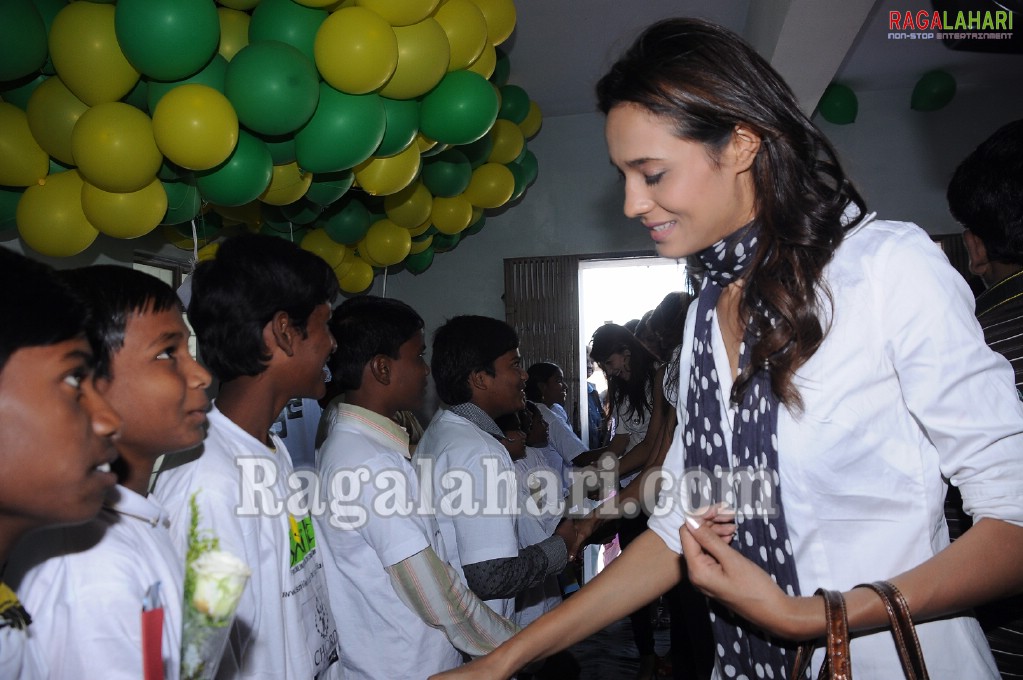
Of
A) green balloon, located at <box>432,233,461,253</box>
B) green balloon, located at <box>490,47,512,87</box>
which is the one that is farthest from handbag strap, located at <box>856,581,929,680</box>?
green balloon, located at <box>432,233,461,253</box>

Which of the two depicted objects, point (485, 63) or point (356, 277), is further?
point (356, 277)

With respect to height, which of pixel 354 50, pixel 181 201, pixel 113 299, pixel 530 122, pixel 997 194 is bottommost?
pixel 113 299

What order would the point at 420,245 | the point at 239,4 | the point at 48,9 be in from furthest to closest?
the point at 420,245
the point at 239,4
the point at 48,9

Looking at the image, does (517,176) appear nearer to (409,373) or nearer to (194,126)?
(194,126)

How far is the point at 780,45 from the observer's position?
395 cm

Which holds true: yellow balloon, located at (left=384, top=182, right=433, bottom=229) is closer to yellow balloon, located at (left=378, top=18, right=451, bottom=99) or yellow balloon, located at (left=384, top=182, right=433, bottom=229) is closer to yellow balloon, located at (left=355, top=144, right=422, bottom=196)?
yellow balloon, located at (left=355, top=144, right=422, bottom=196)

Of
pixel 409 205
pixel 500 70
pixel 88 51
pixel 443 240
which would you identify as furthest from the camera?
pixel 443 240

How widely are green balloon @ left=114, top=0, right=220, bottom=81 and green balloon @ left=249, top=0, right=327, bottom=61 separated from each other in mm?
243

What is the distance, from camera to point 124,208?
2832mm

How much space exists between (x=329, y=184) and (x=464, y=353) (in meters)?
0.97

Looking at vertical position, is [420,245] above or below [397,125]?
above

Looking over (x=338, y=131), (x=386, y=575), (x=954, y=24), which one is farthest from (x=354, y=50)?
(x=954, y=24)

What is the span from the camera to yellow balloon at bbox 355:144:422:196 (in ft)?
11.4

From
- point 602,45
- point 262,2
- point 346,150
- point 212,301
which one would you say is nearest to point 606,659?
point 346,150
